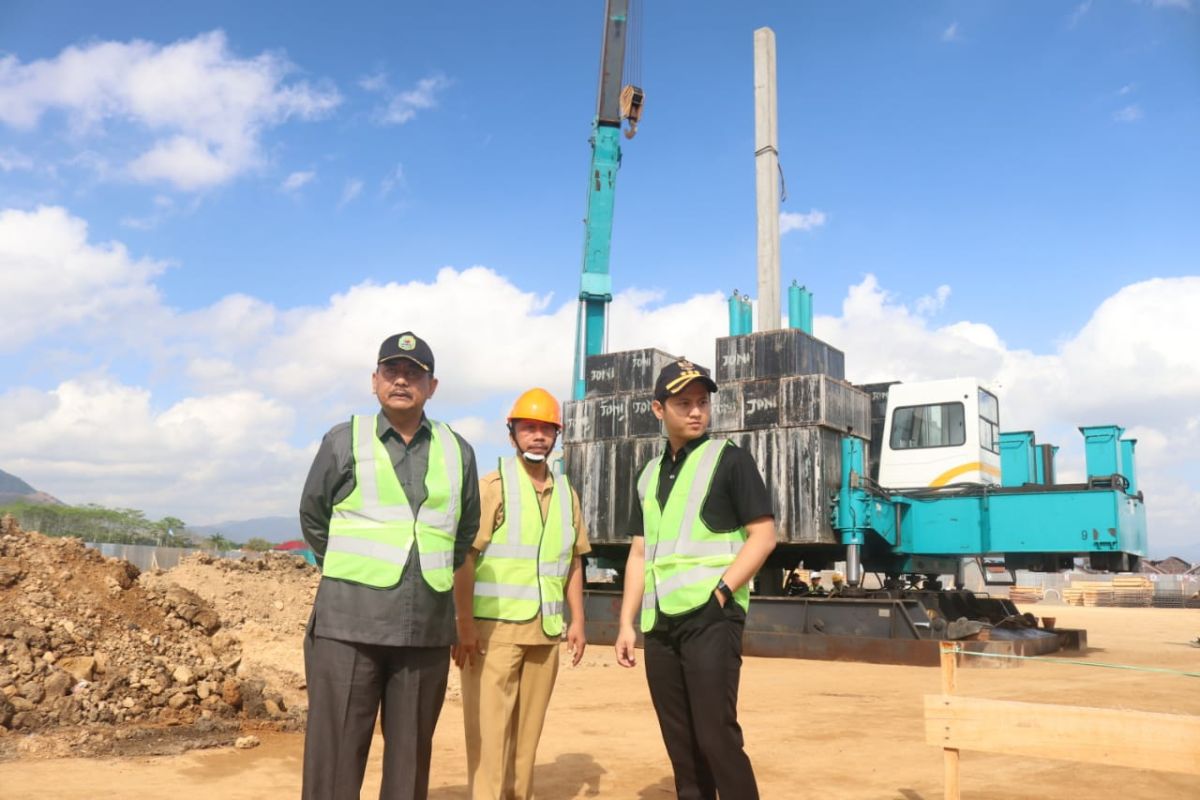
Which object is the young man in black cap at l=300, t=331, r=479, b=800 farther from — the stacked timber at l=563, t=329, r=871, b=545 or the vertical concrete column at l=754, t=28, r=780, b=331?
the vertical concrete column at l=754, t=28, r=780, b=331

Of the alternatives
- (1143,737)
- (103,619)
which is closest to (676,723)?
(1143,737)

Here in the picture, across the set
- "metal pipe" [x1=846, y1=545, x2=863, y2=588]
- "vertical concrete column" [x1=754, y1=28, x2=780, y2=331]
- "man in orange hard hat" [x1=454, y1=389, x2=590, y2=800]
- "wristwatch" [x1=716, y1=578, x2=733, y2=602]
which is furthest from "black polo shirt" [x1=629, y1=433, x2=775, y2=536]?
"vertical concrete column" [x1=754, y1=28, x2=780, y2=331]

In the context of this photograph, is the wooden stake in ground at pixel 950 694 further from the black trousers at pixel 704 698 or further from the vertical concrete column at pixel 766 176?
the vertical concrete column at pixel 766 176

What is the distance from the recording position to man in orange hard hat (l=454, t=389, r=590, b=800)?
373cm

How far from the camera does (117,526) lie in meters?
66.2

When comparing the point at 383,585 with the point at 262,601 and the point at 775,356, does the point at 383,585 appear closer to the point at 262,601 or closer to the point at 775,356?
the point at 262,601

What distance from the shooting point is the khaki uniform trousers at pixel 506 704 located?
12.2 ft

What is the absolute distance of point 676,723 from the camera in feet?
11.6

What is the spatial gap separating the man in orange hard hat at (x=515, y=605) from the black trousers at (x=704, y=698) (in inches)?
20.7

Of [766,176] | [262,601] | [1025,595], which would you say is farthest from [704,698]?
[1025,595]

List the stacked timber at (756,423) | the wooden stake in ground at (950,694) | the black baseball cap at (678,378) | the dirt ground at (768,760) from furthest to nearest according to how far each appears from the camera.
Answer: the stacked timber at (756,423)
the dirt ground at (768,760)
the wooden stake in ground at (950,694)
the black baseball cap at (678,378)

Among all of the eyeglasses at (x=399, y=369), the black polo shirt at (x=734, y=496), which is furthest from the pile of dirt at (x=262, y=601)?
the black polo shirt at (x=734, y=496)

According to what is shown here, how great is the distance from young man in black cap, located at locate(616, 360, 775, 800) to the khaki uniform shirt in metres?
0.38

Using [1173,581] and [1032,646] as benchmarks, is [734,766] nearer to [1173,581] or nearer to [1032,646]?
[1032,646]
